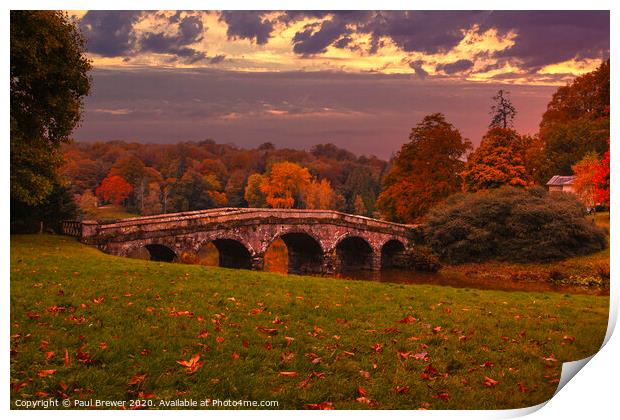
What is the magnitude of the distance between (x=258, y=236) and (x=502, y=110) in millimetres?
12086

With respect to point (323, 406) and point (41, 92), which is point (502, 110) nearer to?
point (41, 92)

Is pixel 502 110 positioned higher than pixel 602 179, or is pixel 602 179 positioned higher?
pixel 502 110

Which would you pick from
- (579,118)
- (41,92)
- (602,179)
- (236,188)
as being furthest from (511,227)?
(41,92)

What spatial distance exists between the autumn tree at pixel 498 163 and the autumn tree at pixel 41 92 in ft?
72.9

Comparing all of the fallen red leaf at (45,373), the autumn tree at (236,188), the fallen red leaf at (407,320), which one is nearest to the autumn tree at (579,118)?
the fallen red leaf at (407,320)

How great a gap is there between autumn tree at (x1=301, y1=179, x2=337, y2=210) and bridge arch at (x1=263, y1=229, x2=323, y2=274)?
2742 mm

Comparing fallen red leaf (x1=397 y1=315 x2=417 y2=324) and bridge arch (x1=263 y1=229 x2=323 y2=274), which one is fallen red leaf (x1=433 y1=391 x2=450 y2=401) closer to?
fallen red leaf (x1=397 y1=315 x2=417 y2=324)

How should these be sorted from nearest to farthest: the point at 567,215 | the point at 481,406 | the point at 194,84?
the point at 481,406 < the point at 194,84 < the point at 567,215

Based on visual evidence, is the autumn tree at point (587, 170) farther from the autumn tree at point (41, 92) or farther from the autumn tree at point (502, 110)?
the autumn tree at point (41, 92)

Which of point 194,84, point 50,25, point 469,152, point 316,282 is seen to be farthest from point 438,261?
point 50,25

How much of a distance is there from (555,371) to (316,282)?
22.0 feet

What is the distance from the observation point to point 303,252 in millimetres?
29625

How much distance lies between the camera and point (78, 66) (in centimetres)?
1289
